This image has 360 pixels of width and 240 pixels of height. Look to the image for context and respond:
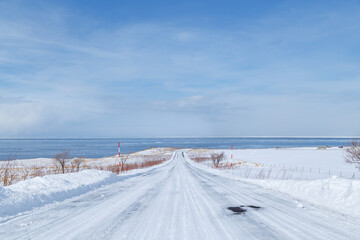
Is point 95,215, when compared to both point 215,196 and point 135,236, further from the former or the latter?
point 215,196

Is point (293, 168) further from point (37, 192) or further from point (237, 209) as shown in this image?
point (37, 192)

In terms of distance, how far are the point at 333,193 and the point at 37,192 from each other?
943cm

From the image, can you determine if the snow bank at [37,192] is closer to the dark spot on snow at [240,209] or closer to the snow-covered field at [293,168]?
the dark spot on snow at [240,209]

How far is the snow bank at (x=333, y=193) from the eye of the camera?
6.30 meters

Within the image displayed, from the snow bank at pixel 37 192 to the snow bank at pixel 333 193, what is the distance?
826cm

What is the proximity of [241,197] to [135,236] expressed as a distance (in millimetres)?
5006

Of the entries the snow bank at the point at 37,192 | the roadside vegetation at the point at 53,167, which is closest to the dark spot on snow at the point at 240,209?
the snow bank at the point at 37,192

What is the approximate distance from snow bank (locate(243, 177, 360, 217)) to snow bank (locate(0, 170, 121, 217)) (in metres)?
8.26

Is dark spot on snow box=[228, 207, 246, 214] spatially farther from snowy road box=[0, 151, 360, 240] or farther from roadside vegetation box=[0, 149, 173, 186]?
roadside vegetation box=[0, 149, 173, 186]

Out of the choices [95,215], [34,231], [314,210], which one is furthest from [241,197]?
[34,231]

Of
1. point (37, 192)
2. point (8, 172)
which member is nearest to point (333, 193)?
point (37, 192)

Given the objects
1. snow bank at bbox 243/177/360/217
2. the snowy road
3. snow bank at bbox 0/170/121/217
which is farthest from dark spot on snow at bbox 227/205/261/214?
snow bank at bbox 0/170/121/217

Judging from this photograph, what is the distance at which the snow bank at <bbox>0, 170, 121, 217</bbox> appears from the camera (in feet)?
20.7

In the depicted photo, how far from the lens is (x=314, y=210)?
20.5 ft
